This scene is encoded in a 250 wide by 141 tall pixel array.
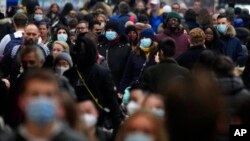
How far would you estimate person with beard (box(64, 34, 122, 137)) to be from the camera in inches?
437

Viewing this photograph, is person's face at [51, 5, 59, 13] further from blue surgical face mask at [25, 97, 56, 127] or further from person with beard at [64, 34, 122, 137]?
blue surgical face mask at [25, 97, 56, 127]

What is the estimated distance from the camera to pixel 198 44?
1414cm

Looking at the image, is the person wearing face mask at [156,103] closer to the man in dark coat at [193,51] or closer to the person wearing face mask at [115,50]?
the man in dark coat at [193,51]

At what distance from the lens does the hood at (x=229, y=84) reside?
30.2ft

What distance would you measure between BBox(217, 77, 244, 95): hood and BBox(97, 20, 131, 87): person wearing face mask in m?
6.48

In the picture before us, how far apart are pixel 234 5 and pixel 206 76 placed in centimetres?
2250

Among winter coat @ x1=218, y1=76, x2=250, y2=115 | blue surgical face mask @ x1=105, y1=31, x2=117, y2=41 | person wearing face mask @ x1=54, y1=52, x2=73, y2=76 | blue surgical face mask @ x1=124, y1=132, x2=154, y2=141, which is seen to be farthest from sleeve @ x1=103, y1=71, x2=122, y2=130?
blue surgical face mask @ x1=105, y1=31, x2=117, y2=41

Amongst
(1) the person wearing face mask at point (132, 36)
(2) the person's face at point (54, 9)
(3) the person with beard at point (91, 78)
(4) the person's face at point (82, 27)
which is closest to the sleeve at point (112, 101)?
(3) the person with beard at point (91, 78)

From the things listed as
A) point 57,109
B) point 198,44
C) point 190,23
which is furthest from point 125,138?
point 190,23

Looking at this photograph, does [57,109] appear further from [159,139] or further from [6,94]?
[6,94]

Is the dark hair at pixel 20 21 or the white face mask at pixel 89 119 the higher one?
the white face mask at pixel 89 119


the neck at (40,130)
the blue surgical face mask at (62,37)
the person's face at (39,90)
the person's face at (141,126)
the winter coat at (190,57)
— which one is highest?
the person's face at (39,90)

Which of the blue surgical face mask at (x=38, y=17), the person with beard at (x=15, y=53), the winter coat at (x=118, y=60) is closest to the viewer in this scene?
the person with beard at (x=15, y=53)

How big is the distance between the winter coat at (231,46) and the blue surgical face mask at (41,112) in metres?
10.7
